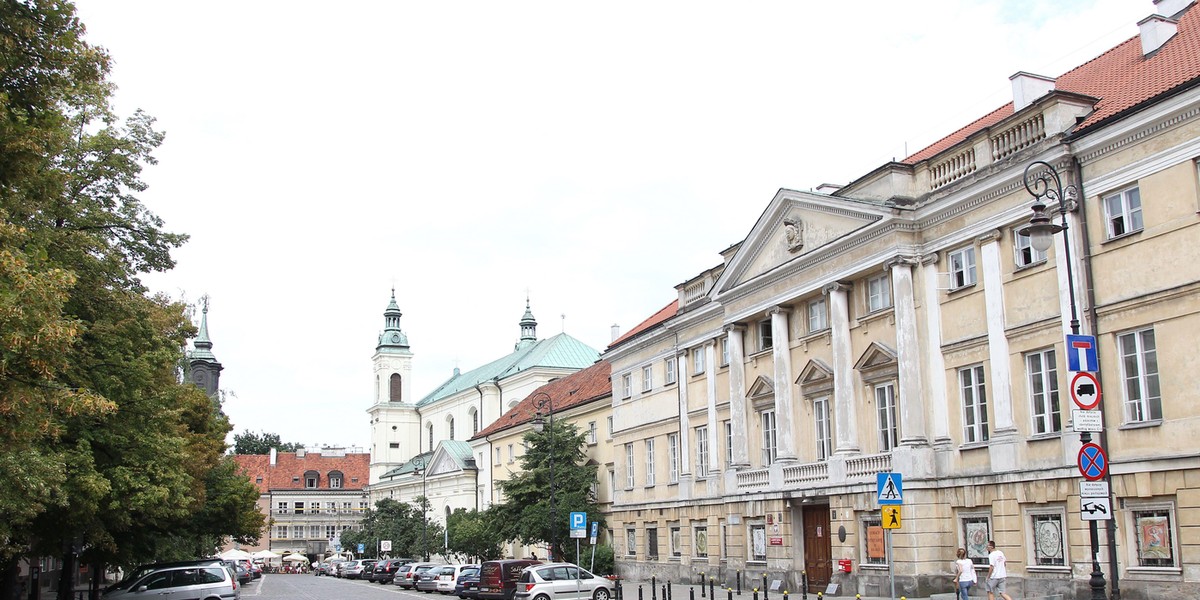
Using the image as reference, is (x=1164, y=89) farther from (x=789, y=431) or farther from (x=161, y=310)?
(x=161, y=310)

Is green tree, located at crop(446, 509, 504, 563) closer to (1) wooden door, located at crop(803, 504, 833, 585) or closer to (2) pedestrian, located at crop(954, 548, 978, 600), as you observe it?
(1) wooden door, located at crop(803, 504, 833, 585)

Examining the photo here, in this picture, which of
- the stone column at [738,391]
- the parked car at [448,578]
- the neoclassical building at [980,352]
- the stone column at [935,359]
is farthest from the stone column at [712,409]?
the parked car at [448,578]

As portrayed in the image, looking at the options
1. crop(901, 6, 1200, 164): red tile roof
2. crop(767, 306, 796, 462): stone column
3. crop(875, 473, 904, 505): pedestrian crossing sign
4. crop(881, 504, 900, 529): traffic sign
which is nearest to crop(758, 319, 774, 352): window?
crop(767, 306, 796, 462): stone column

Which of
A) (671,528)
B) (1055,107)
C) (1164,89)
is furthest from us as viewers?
(671,528)

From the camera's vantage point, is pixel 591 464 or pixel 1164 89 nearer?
pixel 1164 89

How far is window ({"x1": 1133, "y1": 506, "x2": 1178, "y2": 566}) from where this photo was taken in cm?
2212

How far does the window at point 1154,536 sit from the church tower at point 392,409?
101 meters

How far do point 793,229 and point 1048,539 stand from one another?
42.1 ft

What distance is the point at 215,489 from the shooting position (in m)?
51.7

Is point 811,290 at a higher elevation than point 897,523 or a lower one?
higher

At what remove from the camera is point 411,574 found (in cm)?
5462

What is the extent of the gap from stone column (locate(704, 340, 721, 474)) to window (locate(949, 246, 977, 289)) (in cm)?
1351

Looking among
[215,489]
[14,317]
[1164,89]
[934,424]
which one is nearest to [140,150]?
[14,317]

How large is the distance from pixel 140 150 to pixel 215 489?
2831 cm
